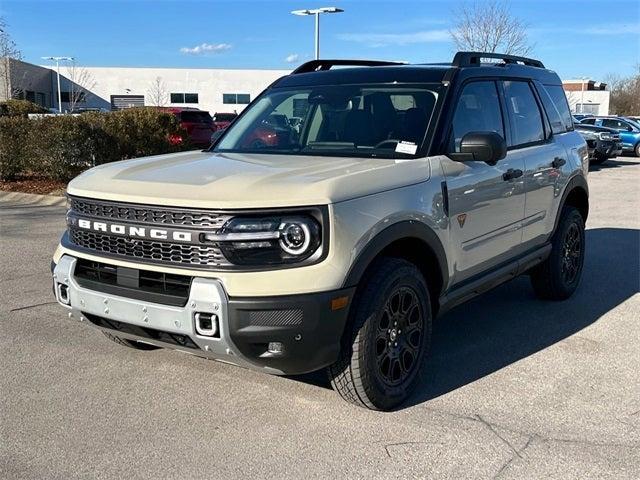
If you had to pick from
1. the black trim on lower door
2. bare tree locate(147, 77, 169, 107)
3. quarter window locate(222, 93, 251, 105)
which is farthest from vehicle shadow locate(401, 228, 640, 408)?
quarter window locate(222, 93, 251, 105)

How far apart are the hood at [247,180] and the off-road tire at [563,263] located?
2415 millimetres

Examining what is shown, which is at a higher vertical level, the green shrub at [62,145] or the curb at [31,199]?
the green shrub at [62,145]

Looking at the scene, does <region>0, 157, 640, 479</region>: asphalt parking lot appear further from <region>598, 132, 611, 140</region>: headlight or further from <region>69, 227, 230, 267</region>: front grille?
<region>598, 132, 611, 140</region>: headlight

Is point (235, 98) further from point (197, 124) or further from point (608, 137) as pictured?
point (608, 137)

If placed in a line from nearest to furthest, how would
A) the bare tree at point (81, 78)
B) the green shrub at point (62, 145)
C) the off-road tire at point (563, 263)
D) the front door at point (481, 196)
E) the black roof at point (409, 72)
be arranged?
the front door at point (481, 196) < the black roof at point (409, 72) < the off-road tire at point (563, 263) < the green shrub at point (62, 145) < the bare tree at point (81, 78)

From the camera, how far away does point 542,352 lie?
4.65 metres

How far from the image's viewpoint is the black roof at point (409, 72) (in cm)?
436

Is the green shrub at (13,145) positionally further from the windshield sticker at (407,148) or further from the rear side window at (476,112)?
the windshield sticker at (407,148)

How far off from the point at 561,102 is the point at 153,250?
4334 mm

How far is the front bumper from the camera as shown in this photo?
302 cm

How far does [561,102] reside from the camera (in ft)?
19.7

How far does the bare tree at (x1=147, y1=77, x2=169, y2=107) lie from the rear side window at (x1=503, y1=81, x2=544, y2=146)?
62.1 meters

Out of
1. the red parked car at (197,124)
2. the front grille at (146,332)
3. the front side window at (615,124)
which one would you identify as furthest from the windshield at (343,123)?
the front side window at (615,124)

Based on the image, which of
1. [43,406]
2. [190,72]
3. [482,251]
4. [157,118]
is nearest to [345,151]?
[482,251]
